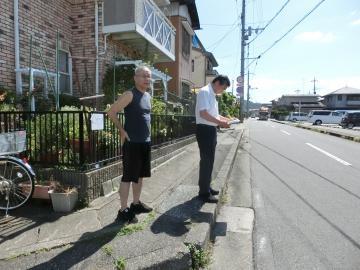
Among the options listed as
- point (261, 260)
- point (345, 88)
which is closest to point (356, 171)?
point (261, 260)

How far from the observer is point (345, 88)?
240ft

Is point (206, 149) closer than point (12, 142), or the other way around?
point (12, 142)

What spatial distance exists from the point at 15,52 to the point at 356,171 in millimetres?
8732

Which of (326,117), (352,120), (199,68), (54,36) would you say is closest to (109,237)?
(54,36)

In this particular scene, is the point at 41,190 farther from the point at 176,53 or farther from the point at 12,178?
the point at 176,53

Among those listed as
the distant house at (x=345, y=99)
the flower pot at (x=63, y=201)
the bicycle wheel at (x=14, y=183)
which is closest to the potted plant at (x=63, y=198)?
the flower pot at (x=63, y=201)

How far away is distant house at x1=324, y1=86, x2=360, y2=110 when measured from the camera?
2702 inches

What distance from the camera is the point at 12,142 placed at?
479 cm

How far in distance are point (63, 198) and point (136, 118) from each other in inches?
58.5

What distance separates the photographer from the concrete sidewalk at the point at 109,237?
10.8 feet

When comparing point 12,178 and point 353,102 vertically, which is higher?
point 353,102

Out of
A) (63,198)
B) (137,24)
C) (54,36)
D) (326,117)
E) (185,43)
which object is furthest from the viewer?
(326,117)

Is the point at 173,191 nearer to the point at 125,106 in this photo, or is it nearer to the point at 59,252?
the point at 125,106

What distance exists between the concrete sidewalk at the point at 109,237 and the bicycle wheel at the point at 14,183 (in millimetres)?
289
